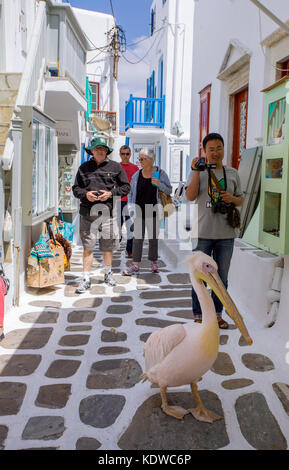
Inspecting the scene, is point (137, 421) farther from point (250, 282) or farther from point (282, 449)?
point (250, 282)

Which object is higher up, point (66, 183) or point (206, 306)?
point (66, 183)

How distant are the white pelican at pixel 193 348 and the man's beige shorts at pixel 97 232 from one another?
2.90 meters

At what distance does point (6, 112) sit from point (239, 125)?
376cm

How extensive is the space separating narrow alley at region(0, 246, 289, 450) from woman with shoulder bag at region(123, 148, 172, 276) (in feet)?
5.54

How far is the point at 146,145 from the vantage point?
66.4 ft

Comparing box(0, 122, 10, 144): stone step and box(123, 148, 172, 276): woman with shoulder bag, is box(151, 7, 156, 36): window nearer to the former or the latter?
box(123, 148, 172, 276): woman with shoulder bag

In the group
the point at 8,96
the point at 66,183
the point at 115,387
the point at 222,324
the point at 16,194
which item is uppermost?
the point at 8,96

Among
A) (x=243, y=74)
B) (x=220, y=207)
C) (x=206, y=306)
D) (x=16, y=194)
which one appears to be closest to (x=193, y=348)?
(x=206, y=306)

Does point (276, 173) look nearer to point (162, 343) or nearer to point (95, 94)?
point (162, 343)

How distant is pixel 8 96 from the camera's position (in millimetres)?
6367

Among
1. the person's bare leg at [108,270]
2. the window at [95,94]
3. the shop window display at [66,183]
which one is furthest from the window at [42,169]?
the window at [95,94]

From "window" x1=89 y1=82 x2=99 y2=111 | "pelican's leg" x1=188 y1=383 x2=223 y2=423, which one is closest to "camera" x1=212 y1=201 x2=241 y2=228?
"pelican's leg" x1=188 y1=383 x2=223 y2=423
